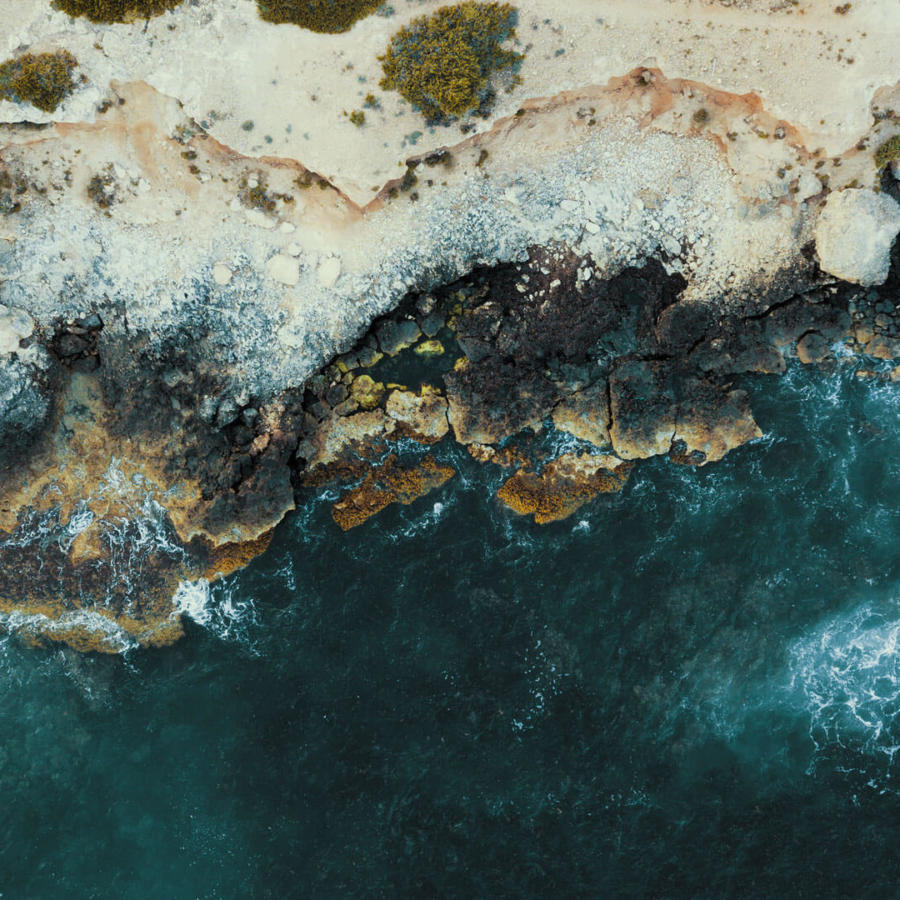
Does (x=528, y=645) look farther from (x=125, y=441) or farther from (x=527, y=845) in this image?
(x=125, y=441)

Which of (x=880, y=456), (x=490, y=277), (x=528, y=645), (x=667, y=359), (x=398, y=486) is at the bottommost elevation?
(x=528, y=645)

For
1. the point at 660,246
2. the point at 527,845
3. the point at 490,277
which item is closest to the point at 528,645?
the point at 527,845

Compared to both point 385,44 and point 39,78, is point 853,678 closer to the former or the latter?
point 385,44

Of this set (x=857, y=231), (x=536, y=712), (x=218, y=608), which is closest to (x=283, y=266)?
(x=218, y=608)

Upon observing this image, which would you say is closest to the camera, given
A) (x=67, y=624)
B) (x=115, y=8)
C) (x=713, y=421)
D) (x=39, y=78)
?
(x=39, y=78)

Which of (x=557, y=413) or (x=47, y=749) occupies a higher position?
(x=557, y=413)
